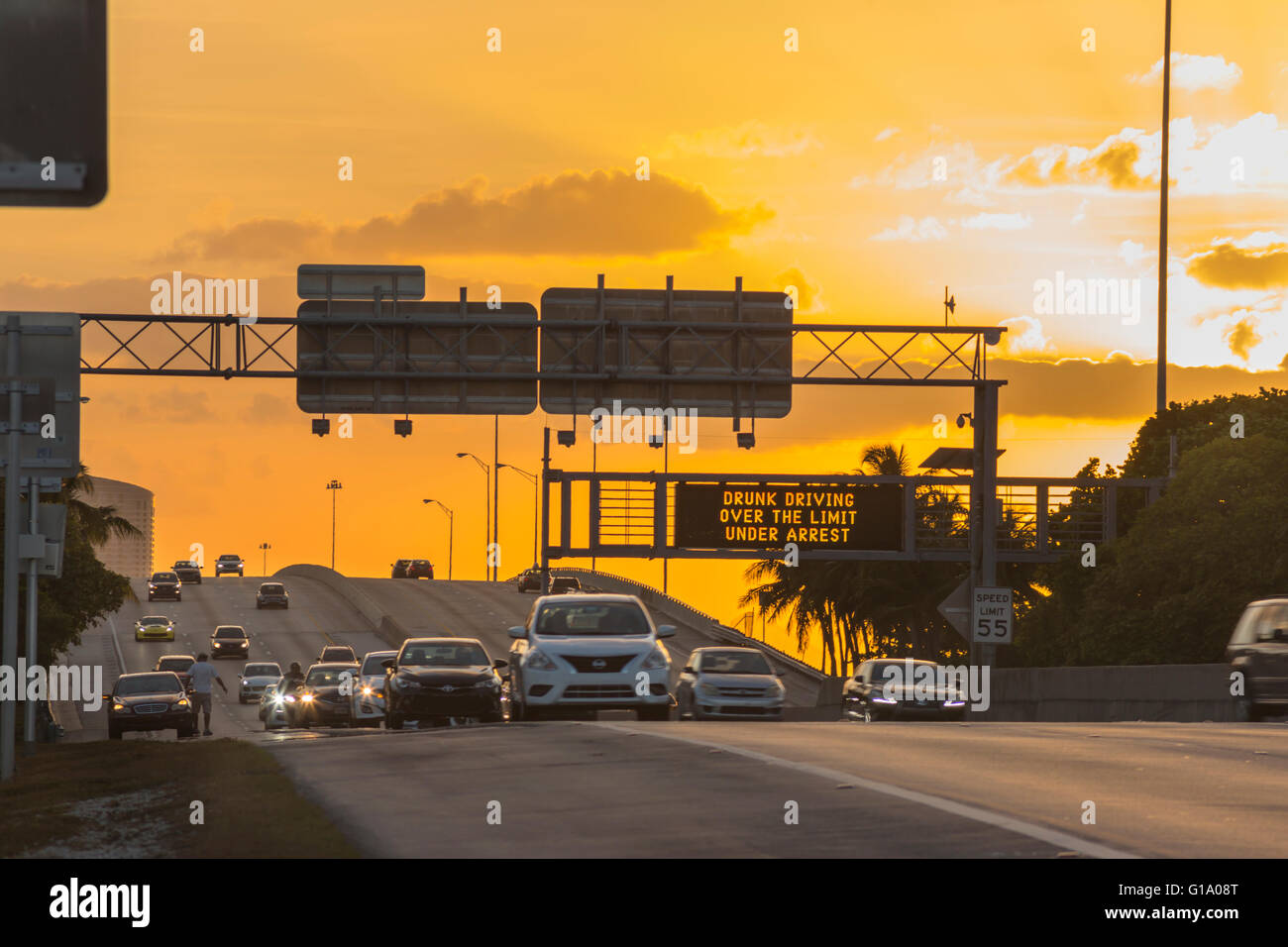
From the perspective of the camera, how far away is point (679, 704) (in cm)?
3166

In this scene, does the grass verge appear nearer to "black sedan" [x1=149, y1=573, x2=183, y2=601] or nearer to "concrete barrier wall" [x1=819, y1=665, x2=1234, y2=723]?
"concrete barrier wall" [x1=819, y1=665, x2=1234, y2=723]

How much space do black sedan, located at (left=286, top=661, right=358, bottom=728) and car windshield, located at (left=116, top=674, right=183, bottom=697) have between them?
7.02 meters

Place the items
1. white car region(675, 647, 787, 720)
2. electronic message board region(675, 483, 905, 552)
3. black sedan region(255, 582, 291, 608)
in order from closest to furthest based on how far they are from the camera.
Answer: white car region(675, 647, 787, 720) → electronic message board region(675, 483, 905, 552) → black sedan region(255, 582, 291, 608)

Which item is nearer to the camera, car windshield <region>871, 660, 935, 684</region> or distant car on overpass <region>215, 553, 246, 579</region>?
car windshield <region>871, 660, 935, 684</region>

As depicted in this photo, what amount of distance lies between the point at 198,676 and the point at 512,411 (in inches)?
326

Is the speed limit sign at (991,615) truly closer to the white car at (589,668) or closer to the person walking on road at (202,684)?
the white car at (589,668)

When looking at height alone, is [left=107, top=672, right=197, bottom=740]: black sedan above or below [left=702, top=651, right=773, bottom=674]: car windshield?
below

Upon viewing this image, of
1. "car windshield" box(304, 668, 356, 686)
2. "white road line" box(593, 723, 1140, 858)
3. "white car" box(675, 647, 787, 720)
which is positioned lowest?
"car windshield" box(304, 668, 356, 686)

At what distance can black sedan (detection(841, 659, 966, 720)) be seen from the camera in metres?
34.2

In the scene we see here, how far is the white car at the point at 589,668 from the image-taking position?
24172 mm

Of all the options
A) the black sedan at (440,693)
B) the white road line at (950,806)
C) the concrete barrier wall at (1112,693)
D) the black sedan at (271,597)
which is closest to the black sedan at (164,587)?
the black sedan at (271,597)

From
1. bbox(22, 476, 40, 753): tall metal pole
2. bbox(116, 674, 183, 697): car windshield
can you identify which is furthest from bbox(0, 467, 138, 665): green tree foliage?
bbox(22, 476, 40, 753): tall metal pole

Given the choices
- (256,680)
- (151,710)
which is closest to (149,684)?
(151,710)
